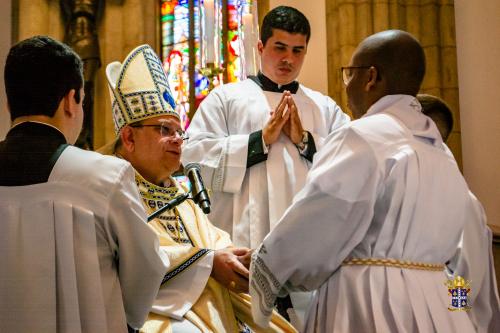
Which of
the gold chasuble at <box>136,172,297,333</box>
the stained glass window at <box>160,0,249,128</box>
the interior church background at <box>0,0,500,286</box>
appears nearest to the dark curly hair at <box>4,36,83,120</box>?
the gold chasuble at <box>136,172,297,333</box>

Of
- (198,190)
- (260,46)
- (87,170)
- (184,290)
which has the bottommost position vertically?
(184,290)

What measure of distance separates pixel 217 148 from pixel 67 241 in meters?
1.80

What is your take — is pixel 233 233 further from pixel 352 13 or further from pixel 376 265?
pixel 352 13

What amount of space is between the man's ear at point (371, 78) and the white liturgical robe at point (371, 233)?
0.07m

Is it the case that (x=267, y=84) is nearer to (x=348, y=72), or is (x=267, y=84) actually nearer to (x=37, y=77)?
(x=348, y=72)

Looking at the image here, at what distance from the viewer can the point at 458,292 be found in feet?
9.20

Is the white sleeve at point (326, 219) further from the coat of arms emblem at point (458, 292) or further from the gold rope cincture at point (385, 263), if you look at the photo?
the coat of arms emblem at point (458, 292)

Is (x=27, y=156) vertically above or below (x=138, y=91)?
below

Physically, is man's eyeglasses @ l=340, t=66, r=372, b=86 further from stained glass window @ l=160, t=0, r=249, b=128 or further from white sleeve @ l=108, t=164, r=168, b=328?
stained glass window @ l=160, t=0, r=249, b=128

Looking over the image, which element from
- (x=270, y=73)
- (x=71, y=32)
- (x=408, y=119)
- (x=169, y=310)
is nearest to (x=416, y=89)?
(x=408, y=119)

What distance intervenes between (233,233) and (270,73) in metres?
0.91

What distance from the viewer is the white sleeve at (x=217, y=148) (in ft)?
12.8

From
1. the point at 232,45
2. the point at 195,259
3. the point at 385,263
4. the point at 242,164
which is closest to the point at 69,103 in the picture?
the point at 195,259

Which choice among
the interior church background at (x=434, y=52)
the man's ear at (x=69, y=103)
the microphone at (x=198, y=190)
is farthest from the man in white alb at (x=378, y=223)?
the interior church background at (x=434, y=52)
